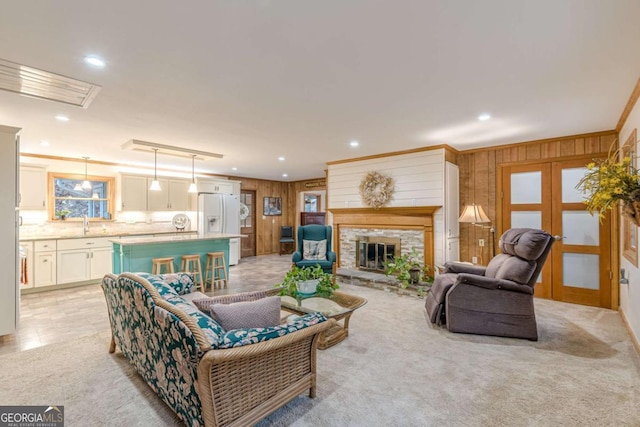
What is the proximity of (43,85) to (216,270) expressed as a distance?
3.68 meters

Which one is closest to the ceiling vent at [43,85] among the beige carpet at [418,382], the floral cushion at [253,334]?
the beige carpet at [418,382]

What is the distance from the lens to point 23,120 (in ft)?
11.3

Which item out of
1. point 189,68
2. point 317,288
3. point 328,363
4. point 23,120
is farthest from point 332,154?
point 23,120

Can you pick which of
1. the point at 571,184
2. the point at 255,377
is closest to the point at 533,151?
the point at 571,184

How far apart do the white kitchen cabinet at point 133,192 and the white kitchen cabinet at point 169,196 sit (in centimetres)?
10

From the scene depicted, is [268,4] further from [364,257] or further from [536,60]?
[364,257]

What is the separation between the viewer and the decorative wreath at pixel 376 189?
531 cm

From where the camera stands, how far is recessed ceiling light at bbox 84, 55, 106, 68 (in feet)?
6.86

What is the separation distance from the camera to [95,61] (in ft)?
7.00

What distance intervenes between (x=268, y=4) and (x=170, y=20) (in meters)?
0.59

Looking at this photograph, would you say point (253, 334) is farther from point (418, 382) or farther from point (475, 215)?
point (475, 215)

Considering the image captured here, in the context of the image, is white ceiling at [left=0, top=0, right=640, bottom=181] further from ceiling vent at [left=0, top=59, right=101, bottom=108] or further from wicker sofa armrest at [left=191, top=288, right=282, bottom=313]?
wicker sofa armrest at [left=191, top=288, right=282, bottom=313]

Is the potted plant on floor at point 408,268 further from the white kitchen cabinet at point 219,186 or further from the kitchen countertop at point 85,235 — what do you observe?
the kitchen countertop at point 85,235

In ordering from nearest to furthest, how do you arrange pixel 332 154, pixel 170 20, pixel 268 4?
pixel 268 4 → pixel 170 20 → pixel 332 154
